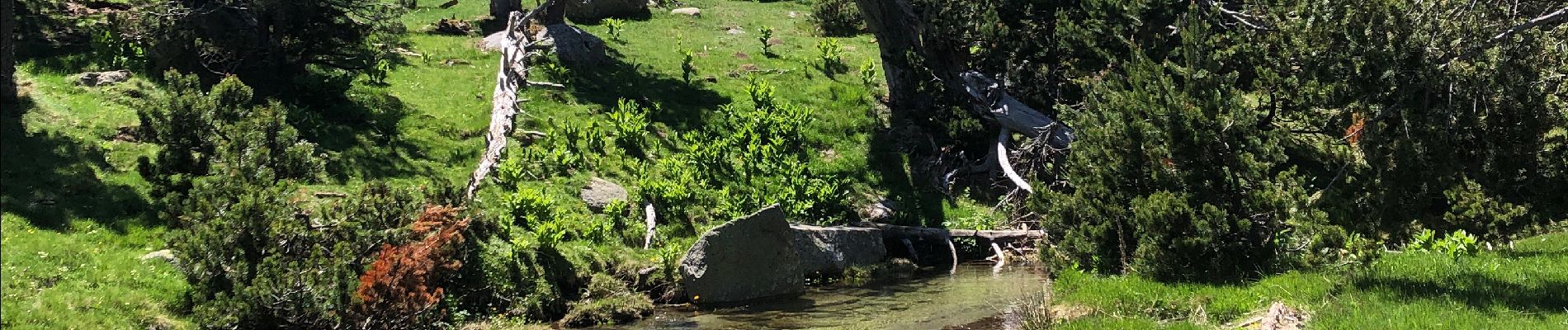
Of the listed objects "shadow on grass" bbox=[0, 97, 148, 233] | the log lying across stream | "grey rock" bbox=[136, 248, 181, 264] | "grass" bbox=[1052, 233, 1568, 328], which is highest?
"grass" bbox=[1052, 233, 1568, 328]

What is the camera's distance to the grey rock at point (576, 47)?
3062cm

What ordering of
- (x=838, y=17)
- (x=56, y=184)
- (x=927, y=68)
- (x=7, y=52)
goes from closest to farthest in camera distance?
1. (x=56, y=184)
2. (x=7, y=52)
3. (x=927, y=68)
4. (x=838, y=17)

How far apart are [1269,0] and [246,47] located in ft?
65.0

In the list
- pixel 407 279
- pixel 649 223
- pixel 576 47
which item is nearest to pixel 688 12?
pixel 576 47

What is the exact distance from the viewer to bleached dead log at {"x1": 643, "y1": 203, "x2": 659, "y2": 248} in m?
20.6

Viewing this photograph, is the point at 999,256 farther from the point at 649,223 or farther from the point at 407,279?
the point at 407,279

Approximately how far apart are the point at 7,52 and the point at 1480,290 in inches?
835

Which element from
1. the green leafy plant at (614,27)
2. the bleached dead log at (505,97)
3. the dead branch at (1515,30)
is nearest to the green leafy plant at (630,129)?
the bleached dead log at (505,97)

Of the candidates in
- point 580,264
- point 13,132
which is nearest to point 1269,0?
point 580,264

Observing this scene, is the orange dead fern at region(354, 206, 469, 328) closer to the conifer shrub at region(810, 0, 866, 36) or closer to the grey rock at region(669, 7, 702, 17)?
the conifer shrub at region(810, 0, 866, 36)

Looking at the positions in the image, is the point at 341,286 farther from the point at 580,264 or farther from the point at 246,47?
the point at 246,47

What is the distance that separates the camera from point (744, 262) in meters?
18.9

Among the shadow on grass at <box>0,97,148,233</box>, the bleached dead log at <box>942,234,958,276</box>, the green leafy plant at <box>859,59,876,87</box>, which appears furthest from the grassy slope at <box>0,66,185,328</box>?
the green leafy plant at <box>859,59,876,87</box>

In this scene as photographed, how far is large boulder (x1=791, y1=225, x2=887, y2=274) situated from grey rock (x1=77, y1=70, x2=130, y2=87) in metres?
13.5
